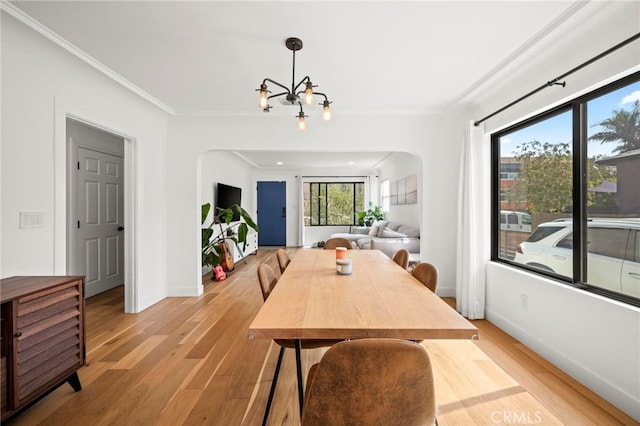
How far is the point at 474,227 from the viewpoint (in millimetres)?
3160

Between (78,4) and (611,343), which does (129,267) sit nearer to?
(78,4)

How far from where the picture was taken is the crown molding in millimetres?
1859

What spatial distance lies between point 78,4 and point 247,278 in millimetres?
3968

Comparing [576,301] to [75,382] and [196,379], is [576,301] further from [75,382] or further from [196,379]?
[75,382]

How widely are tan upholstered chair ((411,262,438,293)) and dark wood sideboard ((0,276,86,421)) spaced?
227cm

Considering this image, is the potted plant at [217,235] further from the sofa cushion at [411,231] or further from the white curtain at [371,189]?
the white curtain at [371,189]

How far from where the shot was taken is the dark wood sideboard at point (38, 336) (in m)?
1.47

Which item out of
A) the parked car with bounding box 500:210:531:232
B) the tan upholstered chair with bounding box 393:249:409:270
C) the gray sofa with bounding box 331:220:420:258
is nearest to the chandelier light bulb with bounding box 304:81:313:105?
the tan upholstered chair with bounding box 393:249:409:270

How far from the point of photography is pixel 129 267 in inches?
130

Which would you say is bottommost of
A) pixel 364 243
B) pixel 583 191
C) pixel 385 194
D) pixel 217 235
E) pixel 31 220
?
pixel 364 243

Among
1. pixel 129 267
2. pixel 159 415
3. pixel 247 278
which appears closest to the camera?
pixel 159 415

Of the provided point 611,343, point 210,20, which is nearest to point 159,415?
point 210,20

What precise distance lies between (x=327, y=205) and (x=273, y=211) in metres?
1.66

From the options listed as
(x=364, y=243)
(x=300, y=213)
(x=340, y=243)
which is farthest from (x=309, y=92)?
(x=300, y=213)
